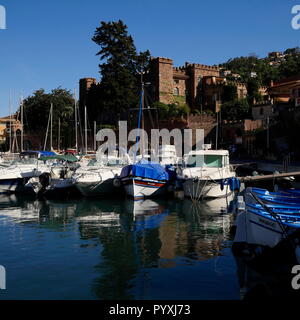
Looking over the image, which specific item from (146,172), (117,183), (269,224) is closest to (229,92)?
(117,183)

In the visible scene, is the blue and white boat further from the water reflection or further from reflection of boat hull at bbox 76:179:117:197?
reflection of boat hull at bbox 76:179:117:197

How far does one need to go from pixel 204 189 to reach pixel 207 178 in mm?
726

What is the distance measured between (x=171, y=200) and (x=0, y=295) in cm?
1635

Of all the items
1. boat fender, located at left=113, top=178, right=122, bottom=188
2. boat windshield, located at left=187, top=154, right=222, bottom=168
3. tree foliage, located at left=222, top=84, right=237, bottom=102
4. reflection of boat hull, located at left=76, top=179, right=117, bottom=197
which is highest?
tree foliage, located at left=222, top=84, right=237, bottom=102

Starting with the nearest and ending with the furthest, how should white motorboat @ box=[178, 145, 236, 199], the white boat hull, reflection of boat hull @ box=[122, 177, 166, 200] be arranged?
white motorboat @ box=[178, 145, 236, 199] → reflection of boat hull @ box=[122, 177, 166, 200] → the white boat hull

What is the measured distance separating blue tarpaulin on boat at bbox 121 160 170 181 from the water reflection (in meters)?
1.66

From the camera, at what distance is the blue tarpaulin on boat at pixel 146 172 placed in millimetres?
24016

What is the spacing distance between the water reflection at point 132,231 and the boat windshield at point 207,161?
112 inches

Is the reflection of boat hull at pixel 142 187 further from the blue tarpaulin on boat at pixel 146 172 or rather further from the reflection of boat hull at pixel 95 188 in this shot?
the reflection of boat hull at pixel 95 188

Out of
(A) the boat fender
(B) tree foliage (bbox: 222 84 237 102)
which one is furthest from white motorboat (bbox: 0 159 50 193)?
(B) tree foliage (bbox: 222 84 237 102)

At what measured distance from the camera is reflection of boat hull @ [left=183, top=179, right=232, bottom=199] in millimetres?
24047

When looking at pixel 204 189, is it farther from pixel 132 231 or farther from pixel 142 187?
pixel 132 231

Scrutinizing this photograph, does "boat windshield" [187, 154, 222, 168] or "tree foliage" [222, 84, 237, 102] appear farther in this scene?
"tree foliage" [222, 84, 237, 102]

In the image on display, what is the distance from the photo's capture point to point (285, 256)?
34.2ft
